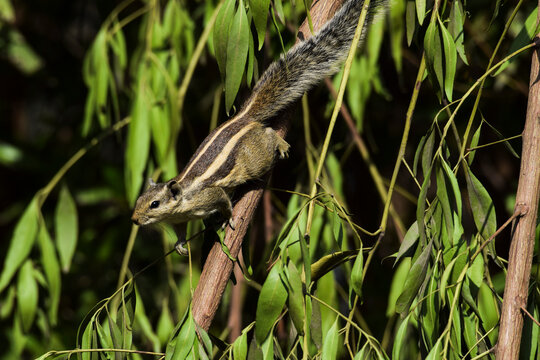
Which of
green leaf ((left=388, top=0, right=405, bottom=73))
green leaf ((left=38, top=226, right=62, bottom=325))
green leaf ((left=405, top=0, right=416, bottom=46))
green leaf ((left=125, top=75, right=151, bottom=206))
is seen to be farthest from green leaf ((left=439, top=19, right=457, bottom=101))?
green leaf ((left=38, top=226, right=62, bottom=325))

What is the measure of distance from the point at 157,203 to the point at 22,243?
0.49 metres

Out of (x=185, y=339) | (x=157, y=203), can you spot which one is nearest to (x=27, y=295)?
(x=157, y=203)

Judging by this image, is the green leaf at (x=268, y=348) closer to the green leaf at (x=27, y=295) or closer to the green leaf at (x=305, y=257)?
the green leaf at (x=305, y=257)

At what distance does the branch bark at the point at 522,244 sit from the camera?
123cm

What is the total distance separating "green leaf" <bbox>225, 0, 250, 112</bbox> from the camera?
1404 mm

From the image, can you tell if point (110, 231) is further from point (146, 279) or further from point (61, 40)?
point (61, 40)

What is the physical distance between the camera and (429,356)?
4.05 ft

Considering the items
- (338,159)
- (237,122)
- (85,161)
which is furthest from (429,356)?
(85,161)

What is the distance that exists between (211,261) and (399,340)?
16.6 inches

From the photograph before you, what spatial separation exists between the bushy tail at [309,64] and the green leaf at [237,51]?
38 cm

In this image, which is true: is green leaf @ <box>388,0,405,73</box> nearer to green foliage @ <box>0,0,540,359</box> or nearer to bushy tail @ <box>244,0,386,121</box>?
green foliage @ <box>0,0,540,359</box>

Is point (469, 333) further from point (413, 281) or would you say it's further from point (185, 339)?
point (185, 339)

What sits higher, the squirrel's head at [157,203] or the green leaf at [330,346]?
the squirrel's head at [157,203]

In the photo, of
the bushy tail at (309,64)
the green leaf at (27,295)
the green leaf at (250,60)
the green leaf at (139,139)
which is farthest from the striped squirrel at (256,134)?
the green leaf at (27,295)
